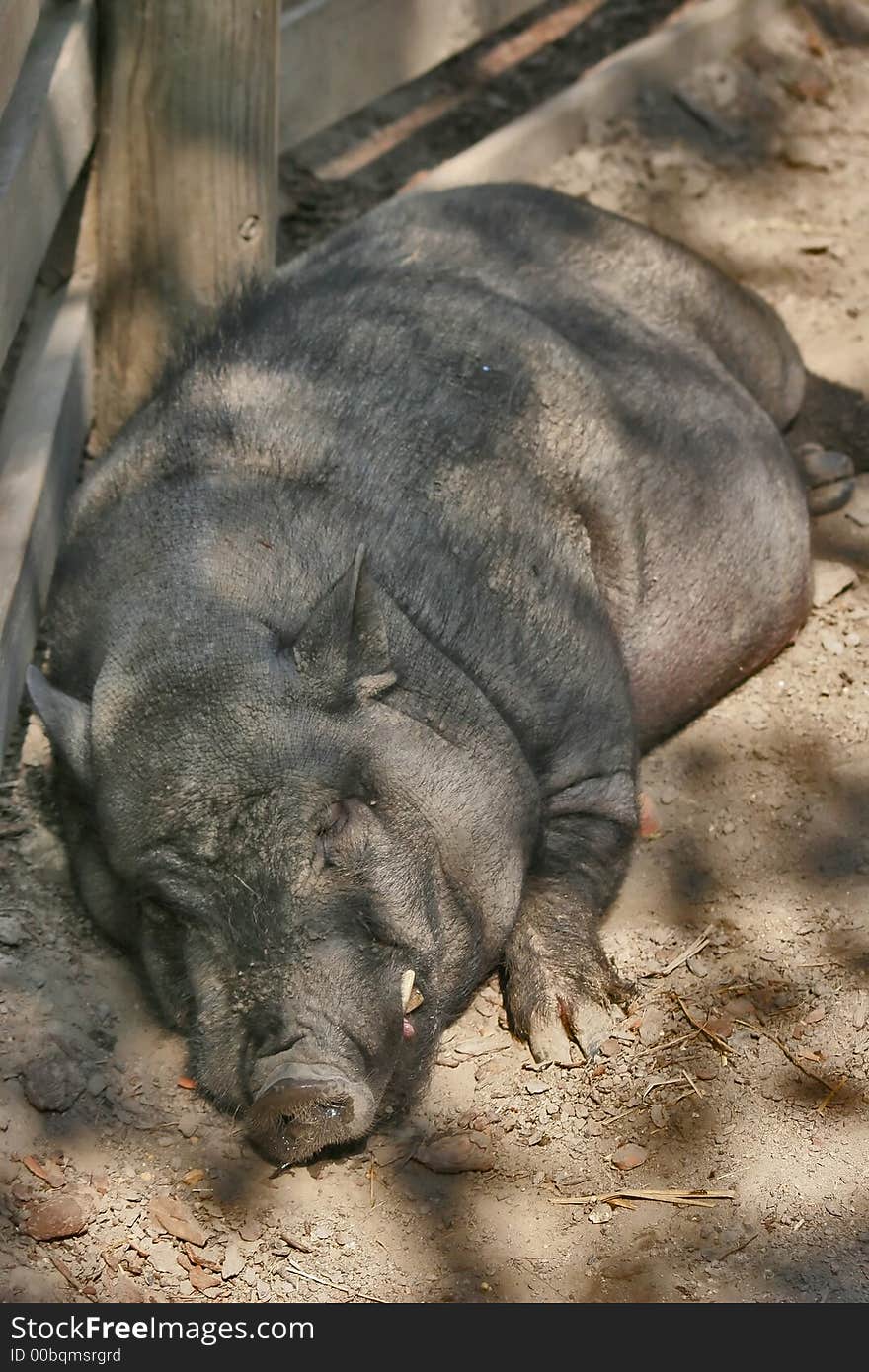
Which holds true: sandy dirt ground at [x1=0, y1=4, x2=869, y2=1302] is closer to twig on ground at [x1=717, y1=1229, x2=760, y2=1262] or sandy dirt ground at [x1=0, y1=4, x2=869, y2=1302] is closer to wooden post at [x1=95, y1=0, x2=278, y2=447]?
twig on ground at [x1=717, y1=1229, x2=760, y2=1262]

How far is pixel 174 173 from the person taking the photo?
16.3ft

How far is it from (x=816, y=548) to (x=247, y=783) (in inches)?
103

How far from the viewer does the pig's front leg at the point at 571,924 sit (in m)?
4.00

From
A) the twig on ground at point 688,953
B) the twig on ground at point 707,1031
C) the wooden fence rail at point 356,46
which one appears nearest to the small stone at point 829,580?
the twig on ground at point 688,953

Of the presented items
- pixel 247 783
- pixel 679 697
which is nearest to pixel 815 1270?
pixel 247 783

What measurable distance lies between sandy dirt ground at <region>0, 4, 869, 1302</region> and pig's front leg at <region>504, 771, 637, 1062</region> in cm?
8

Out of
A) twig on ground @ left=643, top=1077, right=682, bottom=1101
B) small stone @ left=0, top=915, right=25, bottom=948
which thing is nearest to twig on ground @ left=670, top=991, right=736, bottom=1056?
twig on ground @ left=643, top=1077, right=682, bottom=1101

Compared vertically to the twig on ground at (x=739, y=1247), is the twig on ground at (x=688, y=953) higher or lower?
lower

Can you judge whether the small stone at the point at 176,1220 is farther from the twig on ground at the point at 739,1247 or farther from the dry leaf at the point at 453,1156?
the twig on ground at the point at 739,1247

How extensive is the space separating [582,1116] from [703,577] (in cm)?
171

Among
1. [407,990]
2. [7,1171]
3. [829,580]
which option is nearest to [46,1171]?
[7,1171]

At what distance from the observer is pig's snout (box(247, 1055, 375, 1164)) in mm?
3320

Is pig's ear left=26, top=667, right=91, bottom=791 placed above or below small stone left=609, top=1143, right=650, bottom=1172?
above

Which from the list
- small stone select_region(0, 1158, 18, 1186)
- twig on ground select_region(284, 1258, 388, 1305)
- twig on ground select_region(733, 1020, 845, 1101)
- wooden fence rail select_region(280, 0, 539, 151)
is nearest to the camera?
twig on ground select_region(284, 1258, 388, 1305)
